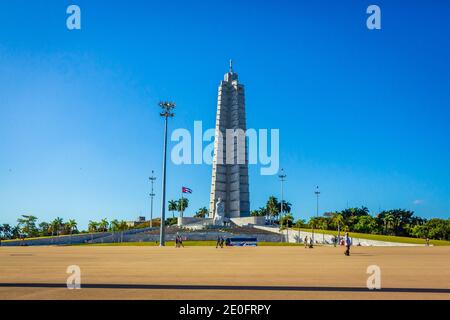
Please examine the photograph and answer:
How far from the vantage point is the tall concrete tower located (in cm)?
9488

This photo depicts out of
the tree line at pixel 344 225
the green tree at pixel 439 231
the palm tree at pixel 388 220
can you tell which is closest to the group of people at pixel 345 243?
the tree line at pixel 344 225

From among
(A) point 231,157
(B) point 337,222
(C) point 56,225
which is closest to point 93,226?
(C) point 56,225

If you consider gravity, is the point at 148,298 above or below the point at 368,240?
above

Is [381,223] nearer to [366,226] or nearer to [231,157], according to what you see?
[366,226]

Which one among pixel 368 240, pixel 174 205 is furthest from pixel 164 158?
pixel 174 205

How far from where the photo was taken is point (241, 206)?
3775 inches

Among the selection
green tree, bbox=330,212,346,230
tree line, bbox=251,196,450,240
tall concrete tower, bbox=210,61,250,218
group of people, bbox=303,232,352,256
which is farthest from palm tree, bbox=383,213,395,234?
group of people, bbox=303,232,352,256

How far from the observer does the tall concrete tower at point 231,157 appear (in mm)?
94875

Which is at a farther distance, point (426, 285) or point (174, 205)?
point (174, 205)

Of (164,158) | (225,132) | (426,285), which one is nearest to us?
(426,285)

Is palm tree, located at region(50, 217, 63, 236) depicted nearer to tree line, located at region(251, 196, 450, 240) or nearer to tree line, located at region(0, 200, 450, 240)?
tree line, located at region(0, 200, 450, 240)

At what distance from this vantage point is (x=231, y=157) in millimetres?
95188
